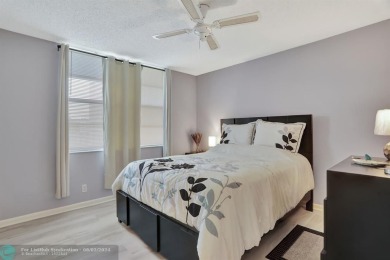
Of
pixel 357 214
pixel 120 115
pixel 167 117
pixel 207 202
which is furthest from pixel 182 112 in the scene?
pixel 357 214

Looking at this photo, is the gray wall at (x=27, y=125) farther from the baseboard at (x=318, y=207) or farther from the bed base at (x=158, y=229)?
the baseboard at (x=318, y=207)

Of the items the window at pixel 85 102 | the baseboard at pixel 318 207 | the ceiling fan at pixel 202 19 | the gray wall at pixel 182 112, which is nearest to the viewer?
the ceiling fan at pixel 202 19

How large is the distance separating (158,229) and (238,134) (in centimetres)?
203

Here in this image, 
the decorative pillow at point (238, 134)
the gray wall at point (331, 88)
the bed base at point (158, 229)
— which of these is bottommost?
the bed base at point (158, 229)

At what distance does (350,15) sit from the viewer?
2160mm

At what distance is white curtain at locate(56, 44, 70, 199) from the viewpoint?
2725 millimetres

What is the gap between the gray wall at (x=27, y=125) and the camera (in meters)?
2.43

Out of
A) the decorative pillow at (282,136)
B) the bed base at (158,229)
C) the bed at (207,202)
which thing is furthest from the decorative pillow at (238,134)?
the bed base at (158,229)

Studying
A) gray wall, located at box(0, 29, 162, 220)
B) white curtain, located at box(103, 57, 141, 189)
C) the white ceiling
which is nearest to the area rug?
the white ceiling

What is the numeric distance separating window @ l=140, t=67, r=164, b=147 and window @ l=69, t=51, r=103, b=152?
2.59ft

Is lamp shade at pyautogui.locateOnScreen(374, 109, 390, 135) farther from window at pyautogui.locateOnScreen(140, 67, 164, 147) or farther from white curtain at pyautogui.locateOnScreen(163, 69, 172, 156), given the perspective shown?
window at pyautogui.locateOnScreen(140, 67, 164, 147)

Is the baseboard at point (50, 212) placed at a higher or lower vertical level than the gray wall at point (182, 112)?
lower

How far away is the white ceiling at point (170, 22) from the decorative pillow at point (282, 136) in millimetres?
1220

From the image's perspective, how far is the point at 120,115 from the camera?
339 centimetres
